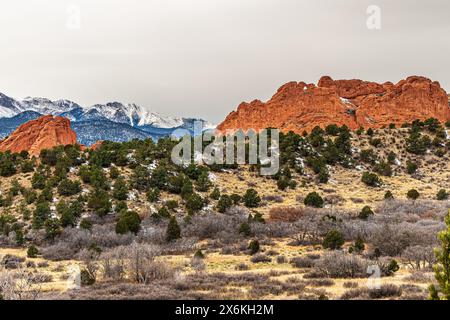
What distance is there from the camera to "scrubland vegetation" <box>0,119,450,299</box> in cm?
1669

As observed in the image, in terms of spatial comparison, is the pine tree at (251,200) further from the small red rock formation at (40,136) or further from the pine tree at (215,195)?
the small red rock formation at (40,136)

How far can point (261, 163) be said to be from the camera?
52.0 m

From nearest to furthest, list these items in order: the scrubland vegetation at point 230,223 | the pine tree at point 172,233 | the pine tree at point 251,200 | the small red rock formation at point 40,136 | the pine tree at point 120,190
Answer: the scrubland vegetation at point 230,223 < the pine tree at point 172,233 < the pine tree at point 120,190 < the pine tree at point 251,200 < the small red rock formation at point 40,136

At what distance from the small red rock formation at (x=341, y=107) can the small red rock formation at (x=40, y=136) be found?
31752 mm

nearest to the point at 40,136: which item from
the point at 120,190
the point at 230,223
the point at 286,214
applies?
the point at 120,190

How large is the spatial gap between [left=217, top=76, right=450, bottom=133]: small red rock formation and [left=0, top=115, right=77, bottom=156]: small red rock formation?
31.8m

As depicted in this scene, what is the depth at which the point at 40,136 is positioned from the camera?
77250mm

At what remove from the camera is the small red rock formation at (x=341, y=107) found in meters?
86.4

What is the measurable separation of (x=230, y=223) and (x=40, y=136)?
180 feet

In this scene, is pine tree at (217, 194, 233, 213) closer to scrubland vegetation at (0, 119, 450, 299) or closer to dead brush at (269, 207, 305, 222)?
scrubland vegetation at (0, 119, 450, 299)

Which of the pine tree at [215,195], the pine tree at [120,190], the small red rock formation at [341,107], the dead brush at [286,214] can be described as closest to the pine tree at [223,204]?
the pine tree at [215,195]

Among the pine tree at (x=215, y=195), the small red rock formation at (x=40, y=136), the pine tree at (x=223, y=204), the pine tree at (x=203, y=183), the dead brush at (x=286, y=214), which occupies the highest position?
the small red rock formation at (x=40, y=136)

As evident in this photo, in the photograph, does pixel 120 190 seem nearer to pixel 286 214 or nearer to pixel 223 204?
pixel 223 204
